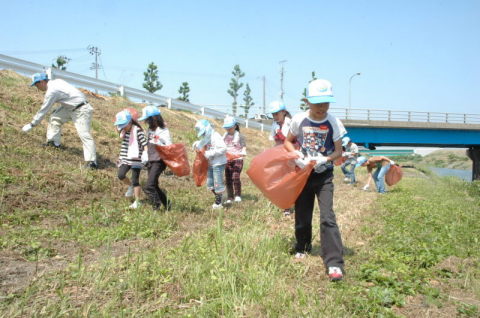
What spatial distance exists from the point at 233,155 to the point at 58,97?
149 inches

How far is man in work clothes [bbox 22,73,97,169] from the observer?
328 inches

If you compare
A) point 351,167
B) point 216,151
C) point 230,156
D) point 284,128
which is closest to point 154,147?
point 216,151

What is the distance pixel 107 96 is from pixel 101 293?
15.5m

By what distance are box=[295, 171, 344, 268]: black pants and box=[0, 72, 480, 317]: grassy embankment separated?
0.21 meters

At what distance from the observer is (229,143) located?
8.50 m

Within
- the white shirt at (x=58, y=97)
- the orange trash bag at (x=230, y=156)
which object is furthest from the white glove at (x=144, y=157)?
the white shirt at (x=58, y=97)

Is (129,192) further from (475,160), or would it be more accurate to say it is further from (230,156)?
(475,160)

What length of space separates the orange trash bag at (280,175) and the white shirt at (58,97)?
5378 millimetres

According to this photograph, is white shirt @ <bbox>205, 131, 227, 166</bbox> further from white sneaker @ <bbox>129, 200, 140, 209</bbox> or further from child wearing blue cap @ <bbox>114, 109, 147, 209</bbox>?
white sneaker @ <bbox>129, 200, 140, 209</bbox>

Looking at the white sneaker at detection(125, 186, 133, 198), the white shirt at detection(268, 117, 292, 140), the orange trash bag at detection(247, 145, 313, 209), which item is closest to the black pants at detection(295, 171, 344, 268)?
the orange trash bag at detection(247, 145, 313, 209)

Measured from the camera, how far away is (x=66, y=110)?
8.87 m

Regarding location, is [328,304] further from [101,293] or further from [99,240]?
[99,240]

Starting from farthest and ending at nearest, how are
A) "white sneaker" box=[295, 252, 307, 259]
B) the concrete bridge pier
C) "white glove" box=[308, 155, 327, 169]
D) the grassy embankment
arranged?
the concrete bridge pier → "white sneaker" box=[295, 252, 307, 259] → "white glove" box=[308, 155, 327, 169] → the grassy embankment

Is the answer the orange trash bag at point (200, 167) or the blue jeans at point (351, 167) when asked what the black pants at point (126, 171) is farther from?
the blue jeans at point (351, 167)
